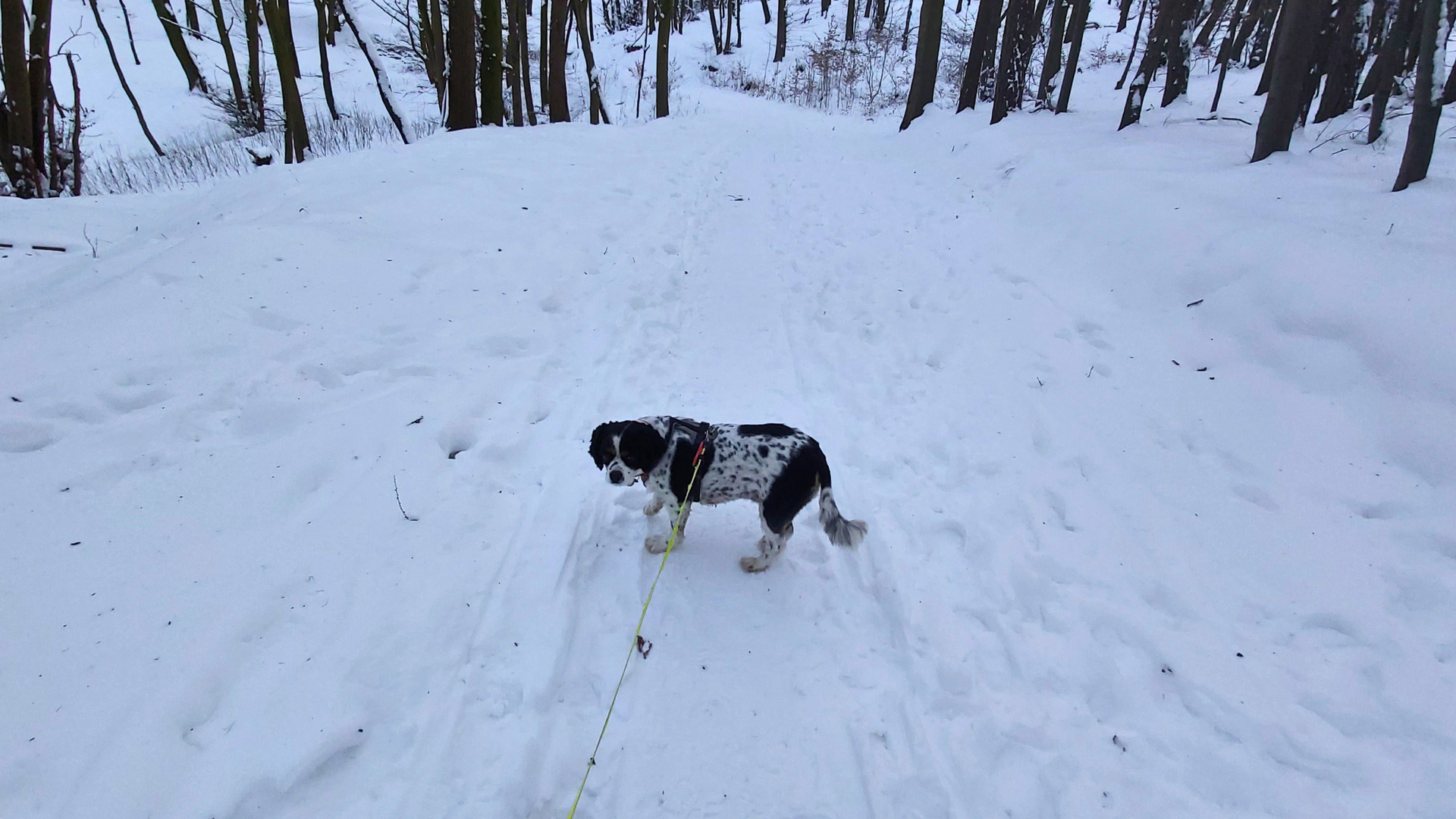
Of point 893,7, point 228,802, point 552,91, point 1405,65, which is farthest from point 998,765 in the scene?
A: point 893,7

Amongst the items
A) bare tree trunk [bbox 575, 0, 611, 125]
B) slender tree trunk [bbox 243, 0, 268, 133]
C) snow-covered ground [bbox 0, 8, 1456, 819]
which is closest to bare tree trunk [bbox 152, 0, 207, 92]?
slender tree trunk [bbox 243, 0, 268, 133]

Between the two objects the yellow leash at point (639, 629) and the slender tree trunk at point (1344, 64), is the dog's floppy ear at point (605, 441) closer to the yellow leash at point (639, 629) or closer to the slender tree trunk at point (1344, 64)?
the yellow leash at point (639, 629)

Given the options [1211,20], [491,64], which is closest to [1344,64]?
[1211,20]

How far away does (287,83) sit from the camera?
10727 mm

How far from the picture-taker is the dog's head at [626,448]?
10.4 feet

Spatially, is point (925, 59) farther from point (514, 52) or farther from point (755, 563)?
point (755, 563)

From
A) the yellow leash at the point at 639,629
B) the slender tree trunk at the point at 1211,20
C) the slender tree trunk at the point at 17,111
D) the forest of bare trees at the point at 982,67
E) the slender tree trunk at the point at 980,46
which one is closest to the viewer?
the yellow leash at the point at 639,629

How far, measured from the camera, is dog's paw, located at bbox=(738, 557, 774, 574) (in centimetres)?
344

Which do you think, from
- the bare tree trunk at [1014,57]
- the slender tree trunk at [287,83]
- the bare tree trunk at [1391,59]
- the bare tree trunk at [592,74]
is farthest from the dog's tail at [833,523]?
the bare tree trunk at [592,74]

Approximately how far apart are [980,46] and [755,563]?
15.6 meters

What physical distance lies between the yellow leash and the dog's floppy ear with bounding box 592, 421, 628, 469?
452mm

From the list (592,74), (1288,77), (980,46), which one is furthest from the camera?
(592,74)

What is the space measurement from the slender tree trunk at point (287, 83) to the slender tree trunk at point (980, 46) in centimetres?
1413

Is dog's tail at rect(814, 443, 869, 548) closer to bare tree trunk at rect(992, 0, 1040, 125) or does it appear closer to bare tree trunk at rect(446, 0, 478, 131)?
bare tree trunk at rect(446, 0, 478, 131)
